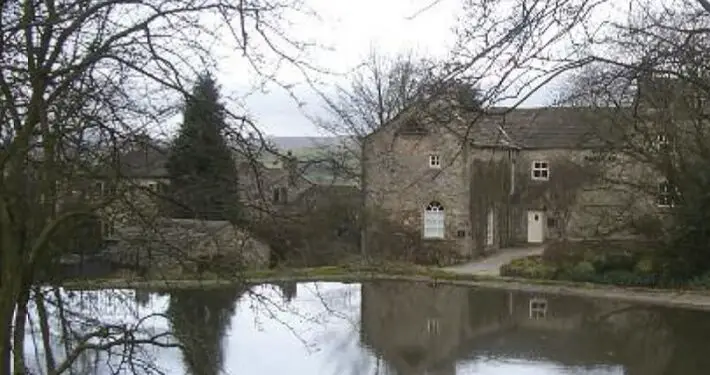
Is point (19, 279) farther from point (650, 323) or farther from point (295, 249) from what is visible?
point (650, 323)

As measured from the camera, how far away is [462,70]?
4.30m

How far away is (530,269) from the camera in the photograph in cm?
2600

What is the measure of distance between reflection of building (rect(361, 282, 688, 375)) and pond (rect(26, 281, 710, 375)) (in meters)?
0.02

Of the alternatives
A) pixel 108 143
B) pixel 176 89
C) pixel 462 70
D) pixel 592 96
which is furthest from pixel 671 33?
pixel 108 143

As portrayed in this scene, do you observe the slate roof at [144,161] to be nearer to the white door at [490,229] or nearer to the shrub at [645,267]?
the shrub at [645,267]

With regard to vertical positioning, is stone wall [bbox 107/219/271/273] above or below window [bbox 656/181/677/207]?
below

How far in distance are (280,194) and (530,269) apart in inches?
841

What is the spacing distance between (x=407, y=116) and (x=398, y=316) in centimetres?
1533

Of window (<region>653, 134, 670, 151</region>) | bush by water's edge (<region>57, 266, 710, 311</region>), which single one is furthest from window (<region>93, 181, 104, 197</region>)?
window (<region>653, 134, 670, 151</region>)

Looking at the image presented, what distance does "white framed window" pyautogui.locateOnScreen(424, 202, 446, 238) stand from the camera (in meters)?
30.2

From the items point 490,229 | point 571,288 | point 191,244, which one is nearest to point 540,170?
point 490,229

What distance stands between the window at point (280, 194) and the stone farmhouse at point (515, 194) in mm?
17897

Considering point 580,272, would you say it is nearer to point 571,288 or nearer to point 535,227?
point 571,288

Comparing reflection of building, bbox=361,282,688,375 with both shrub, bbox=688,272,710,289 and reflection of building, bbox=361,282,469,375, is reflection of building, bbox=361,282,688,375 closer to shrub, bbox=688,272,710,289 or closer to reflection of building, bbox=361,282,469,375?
reflection of building, bbox=361,282,469,375
